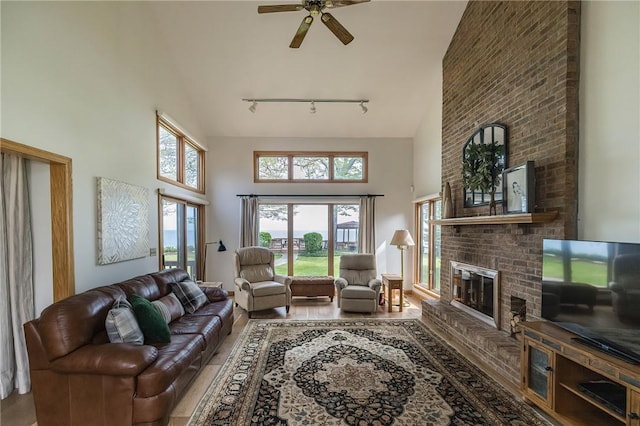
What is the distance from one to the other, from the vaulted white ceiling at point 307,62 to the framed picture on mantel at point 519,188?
2.58 meters

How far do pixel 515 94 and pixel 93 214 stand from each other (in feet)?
14.5

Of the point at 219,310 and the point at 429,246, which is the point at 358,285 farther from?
the point at 219,310

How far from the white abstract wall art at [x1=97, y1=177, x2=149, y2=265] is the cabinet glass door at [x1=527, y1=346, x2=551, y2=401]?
3952 millimetres

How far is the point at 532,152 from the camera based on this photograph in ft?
9.37

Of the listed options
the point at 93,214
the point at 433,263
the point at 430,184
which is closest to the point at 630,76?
the point at 430,184

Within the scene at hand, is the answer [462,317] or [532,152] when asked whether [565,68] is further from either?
[462,317]

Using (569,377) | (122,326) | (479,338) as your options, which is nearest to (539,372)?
(569,377)

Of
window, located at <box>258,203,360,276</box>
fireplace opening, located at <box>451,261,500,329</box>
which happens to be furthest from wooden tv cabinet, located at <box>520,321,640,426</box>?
window, located at <box>258,203,360,276</box>

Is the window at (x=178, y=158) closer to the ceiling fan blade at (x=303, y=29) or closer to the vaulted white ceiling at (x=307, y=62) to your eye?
the vaulted white ceiling at (x=307, y=62)

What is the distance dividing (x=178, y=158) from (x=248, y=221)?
1788 millimetres

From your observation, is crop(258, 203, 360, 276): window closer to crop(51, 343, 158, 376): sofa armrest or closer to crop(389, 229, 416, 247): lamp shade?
crop(389, 229, 416, 247): lamp shade

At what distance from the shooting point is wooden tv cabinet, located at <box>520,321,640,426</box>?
1728 millimetres

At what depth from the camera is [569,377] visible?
2115 millimetres

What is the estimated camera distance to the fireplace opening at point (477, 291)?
10.8 ft
